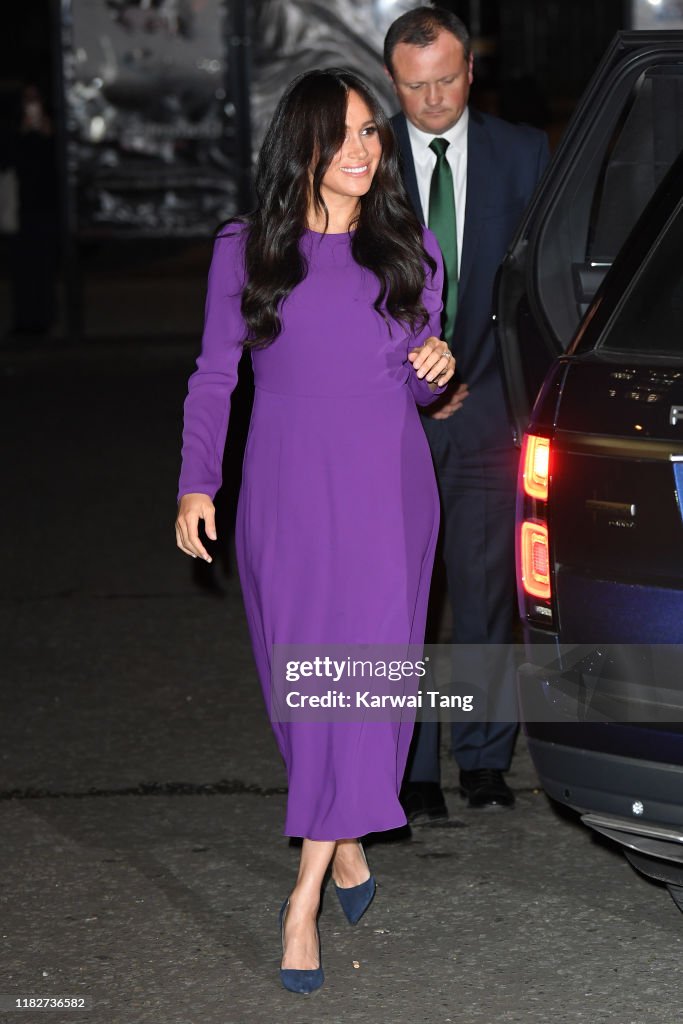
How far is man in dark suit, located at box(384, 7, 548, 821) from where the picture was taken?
4809mm

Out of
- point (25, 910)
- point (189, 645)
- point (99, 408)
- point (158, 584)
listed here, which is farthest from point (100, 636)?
point (99, 408)

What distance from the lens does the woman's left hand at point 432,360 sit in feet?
12.6

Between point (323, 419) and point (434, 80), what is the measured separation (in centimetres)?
134

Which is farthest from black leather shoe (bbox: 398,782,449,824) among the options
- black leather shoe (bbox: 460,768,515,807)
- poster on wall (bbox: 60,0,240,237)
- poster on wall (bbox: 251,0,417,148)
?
poster on wall (bbox: 60,0,240,237)

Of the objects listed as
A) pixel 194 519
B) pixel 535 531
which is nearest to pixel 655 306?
pixel 535 531

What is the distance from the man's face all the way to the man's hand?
0.67m

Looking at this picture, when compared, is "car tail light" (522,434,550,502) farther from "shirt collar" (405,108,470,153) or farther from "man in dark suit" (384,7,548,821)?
"shirt collar" (405,108,470,153)

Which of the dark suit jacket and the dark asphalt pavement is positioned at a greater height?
the dark suit jacket

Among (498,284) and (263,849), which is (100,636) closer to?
(263,849)

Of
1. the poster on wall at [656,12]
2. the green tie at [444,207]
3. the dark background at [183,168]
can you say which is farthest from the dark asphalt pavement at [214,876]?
the dark background at [183,168]

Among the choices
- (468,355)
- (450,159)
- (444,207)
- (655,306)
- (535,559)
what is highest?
(450,159)

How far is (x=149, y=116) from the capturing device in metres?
14.6

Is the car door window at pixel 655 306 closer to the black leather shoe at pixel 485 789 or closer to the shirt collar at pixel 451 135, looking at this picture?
the shirt collar at pixel 451 135

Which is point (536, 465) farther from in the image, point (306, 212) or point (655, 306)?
point (306, 212)
